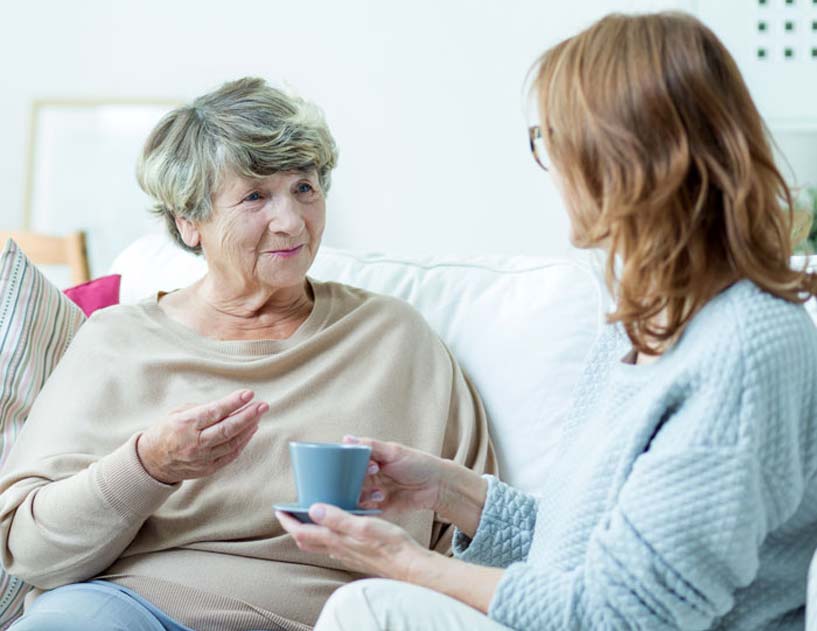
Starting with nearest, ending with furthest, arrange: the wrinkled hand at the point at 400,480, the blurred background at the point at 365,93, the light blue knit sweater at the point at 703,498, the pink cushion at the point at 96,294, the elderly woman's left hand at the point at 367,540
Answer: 1. the light blue knit sweater at the point at 703,498
2. the elderly woman's left hand at the point at 367,540
3. the wrinkled hand at the point at 400,480
4. the pink cushion at the point at 96,294
5. the blurred background at the point at 365,93

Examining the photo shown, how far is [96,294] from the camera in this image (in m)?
2.23

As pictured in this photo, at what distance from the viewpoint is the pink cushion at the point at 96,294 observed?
2217mm

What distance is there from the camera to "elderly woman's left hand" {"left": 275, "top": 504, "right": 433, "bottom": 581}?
1.20m

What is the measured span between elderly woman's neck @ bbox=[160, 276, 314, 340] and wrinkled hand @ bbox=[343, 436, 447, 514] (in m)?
0.53

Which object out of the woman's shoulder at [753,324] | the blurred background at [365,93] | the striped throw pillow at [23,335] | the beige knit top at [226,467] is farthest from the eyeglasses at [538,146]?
the blurred background at [365,93]

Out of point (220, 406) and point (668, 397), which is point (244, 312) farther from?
point (668, 397)

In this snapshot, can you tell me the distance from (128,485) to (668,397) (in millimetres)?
811

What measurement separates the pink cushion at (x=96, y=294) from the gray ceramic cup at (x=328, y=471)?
1091mm

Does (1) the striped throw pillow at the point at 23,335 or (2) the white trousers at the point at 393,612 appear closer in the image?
(2) the white trousers at the point at 393,612

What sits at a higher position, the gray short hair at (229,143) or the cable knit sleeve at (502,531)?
the gray short hair at (229,143)

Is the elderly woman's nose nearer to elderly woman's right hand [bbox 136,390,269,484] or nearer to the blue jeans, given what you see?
elderly woman's right hand [bbox 136,390,269,484]

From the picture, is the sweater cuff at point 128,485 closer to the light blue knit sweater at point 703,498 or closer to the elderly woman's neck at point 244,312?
the elderly woman's neck at point 244,312

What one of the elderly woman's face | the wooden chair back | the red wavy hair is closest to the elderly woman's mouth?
the elderly woman's face

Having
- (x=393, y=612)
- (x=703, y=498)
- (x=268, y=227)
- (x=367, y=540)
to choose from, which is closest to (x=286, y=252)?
(x=268, y=227)
